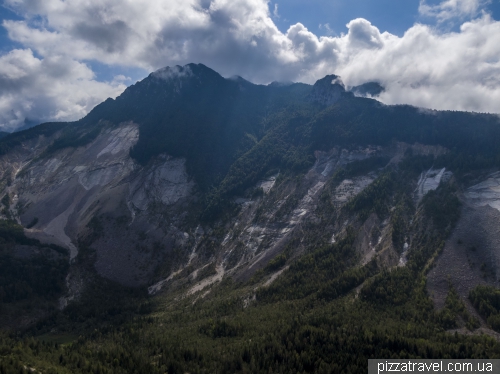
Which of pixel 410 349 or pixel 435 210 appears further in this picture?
pixel 435 210

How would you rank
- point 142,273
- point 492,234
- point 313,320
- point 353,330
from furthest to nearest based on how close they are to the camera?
point 142,273
point 492,234
point 313,320
point 353,330

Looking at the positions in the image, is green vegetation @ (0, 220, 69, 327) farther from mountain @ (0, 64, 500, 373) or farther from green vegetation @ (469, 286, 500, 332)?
green vegetation @ (469, 286, 500, 332)

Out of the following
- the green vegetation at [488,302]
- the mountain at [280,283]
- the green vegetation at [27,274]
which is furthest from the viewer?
the green vegetation at [27,274]

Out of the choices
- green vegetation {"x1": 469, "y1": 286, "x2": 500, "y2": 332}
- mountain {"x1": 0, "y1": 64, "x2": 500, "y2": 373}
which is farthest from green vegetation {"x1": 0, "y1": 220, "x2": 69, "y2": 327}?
green vegetation {"x1": 469, "y1": 286, "x2": 500, "y2": 332}

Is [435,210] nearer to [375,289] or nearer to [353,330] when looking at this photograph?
[375,289]

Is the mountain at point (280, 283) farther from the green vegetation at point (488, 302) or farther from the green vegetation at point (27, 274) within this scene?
the green vegetation at point (27, 274)

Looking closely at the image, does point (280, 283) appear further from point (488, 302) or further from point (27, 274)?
point (27, 274)

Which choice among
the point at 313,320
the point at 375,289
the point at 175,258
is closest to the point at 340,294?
the point at 375,289

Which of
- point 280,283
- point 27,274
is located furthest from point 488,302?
point 27,274

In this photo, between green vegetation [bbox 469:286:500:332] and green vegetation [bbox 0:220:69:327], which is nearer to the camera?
green vegetation [bbox 469:286:500:332]

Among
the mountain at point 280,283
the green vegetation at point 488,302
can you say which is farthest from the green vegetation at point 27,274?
the green vegetation at point 488,302

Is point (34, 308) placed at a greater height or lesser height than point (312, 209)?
lesser
